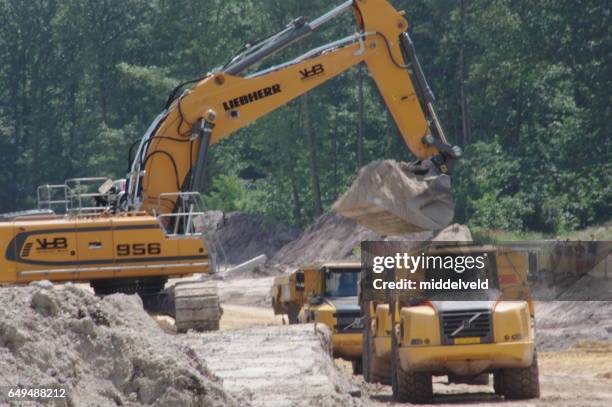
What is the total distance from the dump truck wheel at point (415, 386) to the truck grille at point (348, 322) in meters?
5.12

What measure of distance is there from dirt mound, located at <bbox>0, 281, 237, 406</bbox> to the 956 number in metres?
8.78

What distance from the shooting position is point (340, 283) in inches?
927

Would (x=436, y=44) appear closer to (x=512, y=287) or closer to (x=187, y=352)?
(x=512, y=287)

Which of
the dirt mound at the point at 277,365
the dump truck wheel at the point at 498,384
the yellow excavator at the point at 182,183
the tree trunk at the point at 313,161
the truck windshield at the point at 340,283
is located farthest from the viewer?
the tree trunk at the point at 313,161

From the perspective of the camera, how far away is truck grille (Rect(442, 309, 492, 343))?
16984mm

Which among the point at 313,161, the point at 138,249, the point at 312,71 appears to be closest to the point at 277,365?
the point at 138,249

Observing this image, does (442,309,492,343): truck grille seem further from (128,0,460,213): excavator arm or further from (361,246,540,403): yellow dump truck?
(128,0,460,213): excavator arm

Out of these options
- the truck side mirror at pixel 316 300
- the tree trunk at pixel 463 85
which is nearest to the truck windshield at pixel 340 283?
the truck side mirror at pixel 316 300

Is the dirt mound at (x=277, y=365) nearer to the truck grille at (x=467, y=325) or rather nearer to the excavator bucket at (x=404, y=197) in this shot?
the truck grille at (x=467, y=325)

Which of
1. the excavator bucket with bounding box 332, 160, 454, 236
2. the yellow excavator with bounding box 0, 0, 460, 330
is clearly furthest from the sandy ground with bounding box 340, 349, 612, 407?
the yellow excavator with bounding box 0, 0, 460, 330

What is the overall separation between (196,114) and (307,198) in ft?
134

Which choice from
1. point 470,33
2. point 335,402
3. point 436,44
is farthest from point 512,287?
point 436,44

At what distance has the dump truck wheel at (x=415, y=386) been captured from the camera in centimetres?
1736

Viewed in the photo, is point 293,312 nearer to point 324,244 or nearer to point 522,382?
point 522,382
